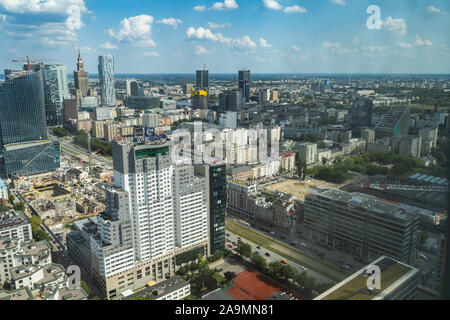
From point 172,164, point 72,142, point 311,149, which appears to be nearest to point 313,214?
point 172,164

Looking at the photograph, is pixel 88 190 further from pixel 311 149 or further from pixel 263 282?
pixel 311 149

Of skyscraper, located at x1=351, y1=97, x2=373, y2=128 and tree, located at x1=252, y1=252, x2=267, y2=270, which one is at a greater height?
skyscraper, located at x1=351, y1=97, x2=373, y2=128

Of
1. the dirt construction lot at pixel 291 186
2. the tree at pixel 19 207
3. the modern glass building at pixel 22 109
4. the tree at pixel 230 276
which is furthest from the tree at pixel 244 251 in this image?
A: the modern glass building at pixel 22 109

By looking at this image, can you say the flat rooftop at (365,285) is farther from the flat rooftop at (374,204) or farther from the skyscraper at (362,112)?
the skyscraper at (362,112)

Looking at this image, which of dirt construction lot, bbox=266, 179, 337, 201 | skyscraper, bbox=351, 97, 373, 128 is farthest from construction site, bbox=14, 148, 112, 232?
skyscraper, bbox=351, 97, 373, 128

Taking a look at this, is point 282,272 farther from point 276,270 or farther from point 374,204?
point 374,204

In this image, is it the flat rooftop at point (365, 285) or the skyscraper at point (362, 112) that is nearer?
the flat rooftop at point (365, 285)

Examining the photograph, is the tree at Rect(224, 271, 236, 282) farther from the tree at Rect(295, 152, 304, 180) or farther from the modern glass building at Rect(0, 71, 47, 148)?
the modern glass building at Rect(0, 71, 47, 148)
